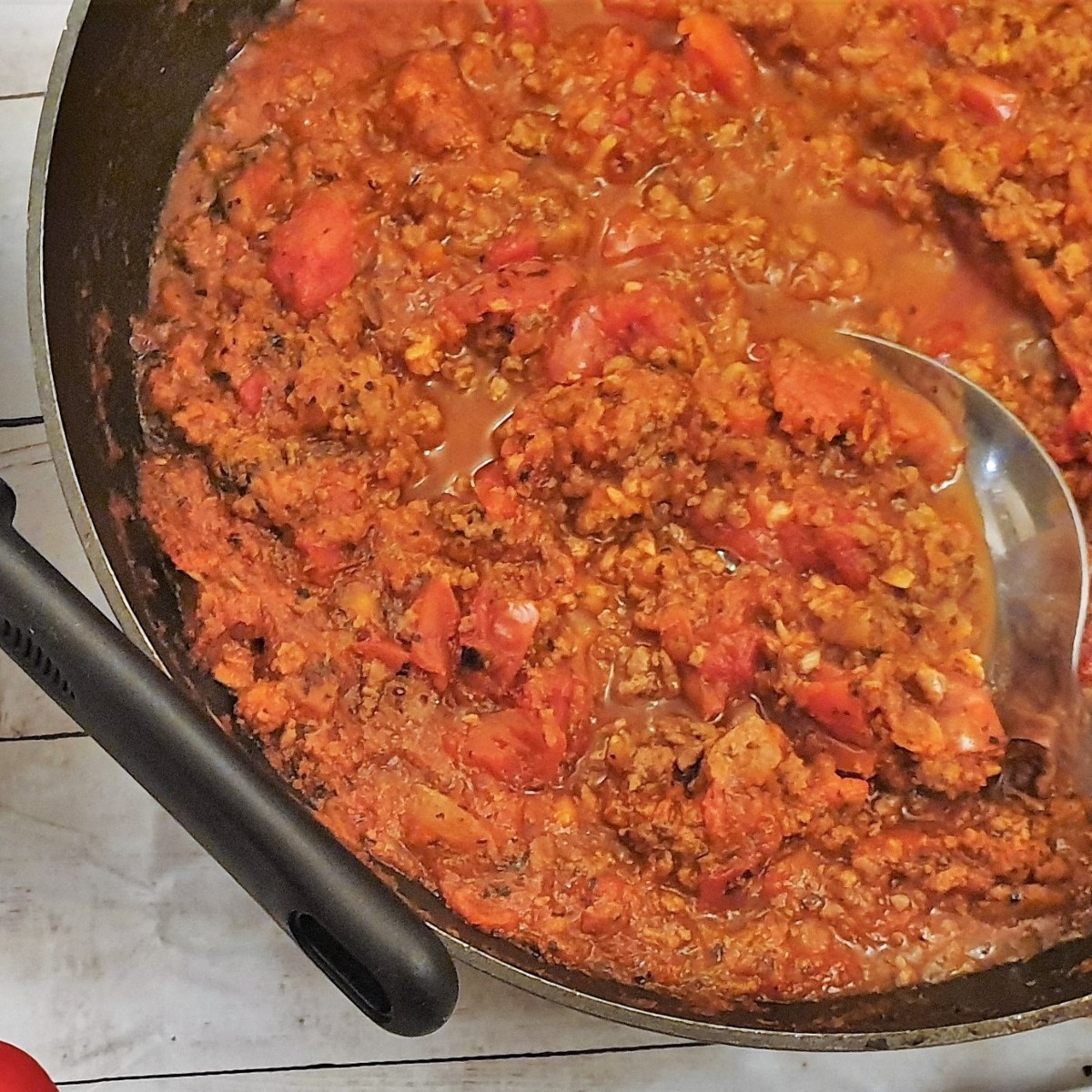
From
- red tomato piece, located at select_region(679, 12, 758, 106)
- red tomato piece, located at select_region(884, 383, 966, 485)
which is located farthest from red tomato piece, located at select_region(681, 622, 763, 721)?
red tomato piece, located at select_region(679, 12, 758, 106)

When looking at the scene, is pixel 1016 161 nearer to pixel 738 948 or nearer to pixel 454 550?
pixel 454 550

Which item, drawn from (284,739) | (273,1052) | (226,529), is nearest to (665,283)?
(226,529)

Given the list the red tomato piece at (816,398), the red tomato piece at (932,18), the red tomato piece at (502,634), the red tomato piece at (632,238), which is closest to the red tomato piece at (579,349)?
the red tomato piece at (632,238)

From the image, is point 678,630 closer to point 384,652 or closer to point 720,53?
point 384,652

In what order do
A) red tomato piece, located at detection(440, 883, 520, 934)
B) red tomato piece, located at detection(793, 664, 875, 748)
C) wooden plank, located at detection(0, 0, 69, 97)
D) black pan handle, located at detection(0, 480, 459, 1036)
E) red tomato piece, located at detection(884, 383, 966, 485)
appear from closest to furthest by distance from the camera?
black pan handle, located at detection(0, 480, 459, 1036)
red tomato piece, located at detection(440, 883, 520, 934)
red tomato piece, located at detection(793, 664, 875, 748)
red tomato piece, located at detection(884, 383, 966, 485)
wooden plank, located at detection(0, 0, 69, 97)

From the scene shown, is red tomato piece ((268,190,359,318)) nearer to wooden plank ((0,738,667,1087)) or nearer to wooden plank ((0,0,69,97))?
wooden plank ((0,0,69,97))

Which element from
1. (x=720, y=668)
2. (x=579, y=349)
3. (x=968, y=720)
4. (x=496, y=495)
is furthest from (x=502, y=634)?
(x=968, y=720)
